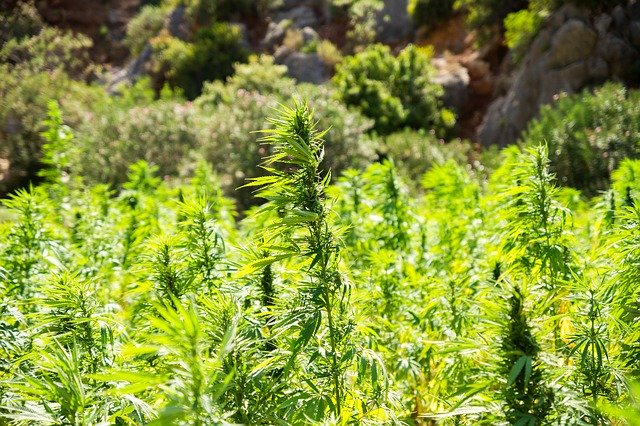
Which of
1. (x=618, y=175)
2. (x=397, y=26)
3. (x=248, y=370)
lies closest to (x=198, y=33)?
(x=397, y=26)

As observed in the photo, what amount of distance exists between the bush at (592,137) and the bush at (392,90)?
14.7ft

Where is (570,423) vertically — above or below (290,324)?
below

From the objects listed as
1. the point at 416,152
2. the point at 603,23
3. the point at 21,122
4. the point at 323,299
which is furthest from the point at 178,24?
the point at 323,299

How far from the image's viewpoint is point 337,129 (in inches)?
369

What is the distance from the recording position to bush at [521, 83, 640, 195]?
7465 mm

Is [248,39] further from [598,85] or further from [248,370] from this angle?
[248,370]

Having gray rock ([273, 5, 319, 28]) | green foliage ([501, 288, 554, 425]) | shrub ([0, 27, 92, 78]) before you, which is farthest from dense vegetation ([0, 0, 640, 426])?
gray rock ([273, 5, 319, 28])

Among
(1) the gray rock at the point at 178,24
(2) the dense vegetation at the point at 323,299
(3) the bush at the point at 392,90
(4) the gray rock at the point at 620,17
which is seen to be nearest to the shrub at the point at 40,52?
(1) the gray rock at the point at 178,24

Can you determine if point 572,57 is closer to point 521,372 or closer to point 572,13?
point 572,13

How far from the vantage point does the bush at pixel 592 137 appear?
7.46 m

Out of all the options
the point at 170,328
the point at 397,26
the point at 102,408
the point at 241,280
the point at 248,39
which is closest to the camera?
the point at 170,328

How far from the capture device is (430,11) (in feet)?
54.0

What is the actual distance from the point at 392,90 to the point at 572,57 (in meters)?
4.34

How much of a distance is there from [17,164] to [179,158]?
12.7 ft
